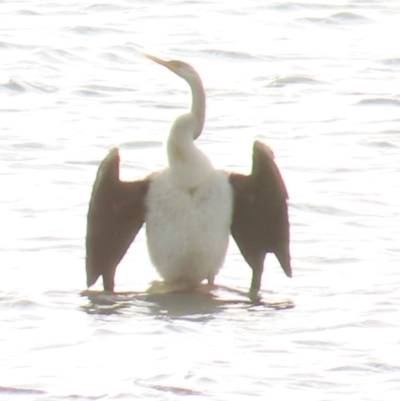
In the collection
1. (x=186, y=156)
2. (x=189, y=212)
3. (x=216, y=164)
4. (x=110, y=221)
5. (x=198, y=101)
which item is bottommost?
(x=216, y=164)

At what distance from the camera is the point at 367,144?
1318 centimetres

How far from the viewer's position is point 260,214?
8680 mm

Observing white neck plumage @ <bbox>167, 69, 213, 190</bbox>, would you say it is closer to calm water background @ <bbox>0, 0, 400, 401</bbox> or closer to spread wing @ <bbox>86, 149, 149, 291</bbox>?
spread wing @ <bbox>86, 149, 149, 291</bbox>

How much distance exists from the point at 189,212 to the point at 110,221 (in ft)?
1.51

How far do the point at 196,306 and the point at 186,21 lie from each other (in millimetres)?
11654

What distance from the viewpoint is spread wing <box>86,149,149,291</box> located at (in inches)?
337

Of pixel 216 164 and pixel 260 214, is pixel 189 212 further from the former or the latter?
pixel 216 164

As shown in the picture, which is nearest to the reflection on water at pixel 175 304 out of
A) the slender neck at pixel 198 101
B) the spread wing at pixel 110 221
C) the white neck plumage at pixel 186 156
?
the spread wing at pixel 110 221

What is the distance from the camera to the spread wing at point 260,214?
28.0ft

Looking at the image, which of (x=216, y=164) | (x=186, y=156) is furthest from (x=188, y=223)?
(x=216, y=164)

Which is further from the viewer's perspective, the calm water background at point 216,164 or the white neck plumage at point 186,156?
the white neck plumage at point 186,156

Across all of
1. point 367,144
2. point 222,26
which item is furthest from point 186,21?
point 367,144

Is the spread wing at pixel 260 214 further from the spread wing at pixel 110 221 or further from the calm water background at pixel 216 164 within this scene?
the spread wing at pixel 110 221

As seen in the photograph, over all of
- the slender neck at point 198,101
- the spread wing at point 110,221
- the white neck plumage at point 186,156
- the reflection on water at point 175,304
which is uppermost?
the slender neck at point 198,101
